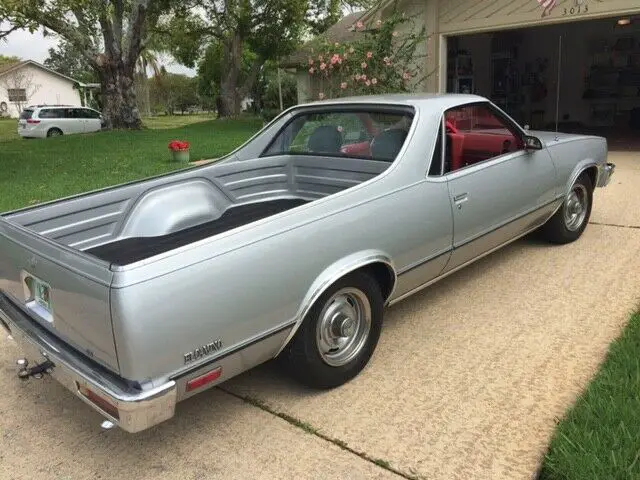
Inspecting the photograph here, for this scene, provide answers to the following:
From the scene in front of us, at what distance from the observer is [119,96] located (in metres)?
22.8

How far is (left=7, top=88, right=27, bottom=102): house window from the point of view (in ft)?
172

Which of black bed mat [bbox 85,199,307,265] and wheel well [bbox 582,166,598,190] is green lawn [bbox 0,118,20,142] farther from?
wheel well [bbox 582,166,598,190]

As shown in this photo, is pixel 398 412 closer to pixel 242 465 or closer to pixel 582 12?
pixel 242 465

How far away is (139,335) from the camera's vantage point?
222 centimetres

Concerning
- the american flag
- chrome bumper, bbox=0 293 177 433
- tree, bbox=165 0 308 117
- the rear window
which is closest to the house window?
tree, bbox=165 0 308 117

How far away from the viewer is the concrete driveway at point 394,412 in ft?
8.55

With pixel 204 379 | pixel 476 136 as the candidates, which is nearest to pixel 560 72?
pixel 476 136

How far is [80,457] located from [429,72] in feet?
37.7

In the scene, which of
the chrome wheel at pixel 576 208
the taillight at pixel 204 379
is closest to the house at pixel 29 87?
the chrome wheel at pixel 576 208

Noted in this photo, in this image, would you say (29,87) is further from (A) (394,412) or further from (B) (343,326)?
(A) (394,412)

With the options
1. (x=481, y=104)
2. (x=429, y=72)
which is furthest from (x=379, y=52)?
(x=481, y=104)

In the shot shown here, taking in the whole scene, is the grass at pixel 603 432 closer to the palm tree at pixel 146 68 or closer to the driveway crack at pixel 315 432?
the driveway crack at pixel 315 432

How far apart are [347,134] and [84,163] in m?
10.2

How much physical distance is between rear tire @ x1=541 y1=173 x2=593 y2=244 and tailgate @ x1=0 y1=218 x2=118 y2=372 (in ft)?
13.5
